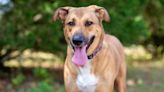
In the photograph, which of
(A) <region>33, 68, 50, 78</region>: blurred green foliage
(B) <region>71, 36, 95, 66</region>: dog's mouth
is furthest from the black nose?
(A) <region>33, 68, 50, 78</region>: blurred green foliage

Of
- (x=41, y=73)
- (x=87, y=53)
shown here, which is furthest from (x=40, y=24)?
(x=87, y=53)

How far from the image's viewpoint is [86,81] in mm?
6723

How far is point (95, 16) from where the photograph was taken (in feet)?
22.2

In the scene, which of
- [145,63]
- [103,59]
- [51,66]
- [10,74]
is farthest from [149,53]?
[103,59]

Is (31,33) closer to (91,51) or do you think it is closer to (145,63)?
(91,51)

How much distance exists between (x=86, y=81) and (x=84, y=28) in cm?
70

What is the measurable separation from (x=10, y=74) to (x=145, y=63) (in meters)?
5.16

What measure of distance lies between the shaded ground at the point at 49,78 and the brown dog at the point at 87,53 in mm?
2504

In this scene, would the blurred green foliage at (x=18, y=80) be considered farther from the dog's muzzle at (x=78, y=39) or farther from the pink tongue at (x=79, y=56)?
the dog's muzzle at (x=78, y=39)

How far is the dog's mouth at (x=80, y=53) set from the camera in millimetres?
Result: 6586

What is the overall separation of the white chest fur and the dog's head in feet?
0.89

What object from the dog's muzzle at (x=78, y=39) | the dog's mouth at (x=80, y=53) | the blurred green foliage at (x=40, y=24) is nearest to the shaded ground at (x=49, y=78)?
the blurred green foliage at (x=40, y=24)

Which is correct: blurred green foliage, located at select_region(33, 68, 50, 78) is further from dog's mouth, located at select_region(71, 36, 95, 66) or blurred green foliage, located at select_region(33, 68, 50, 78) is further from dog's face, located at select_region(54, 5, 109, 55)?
dog's mouth, located at select_region(71, 36, 95, 66)

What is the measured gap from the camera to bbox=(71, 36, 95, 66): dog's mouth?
259 inches
